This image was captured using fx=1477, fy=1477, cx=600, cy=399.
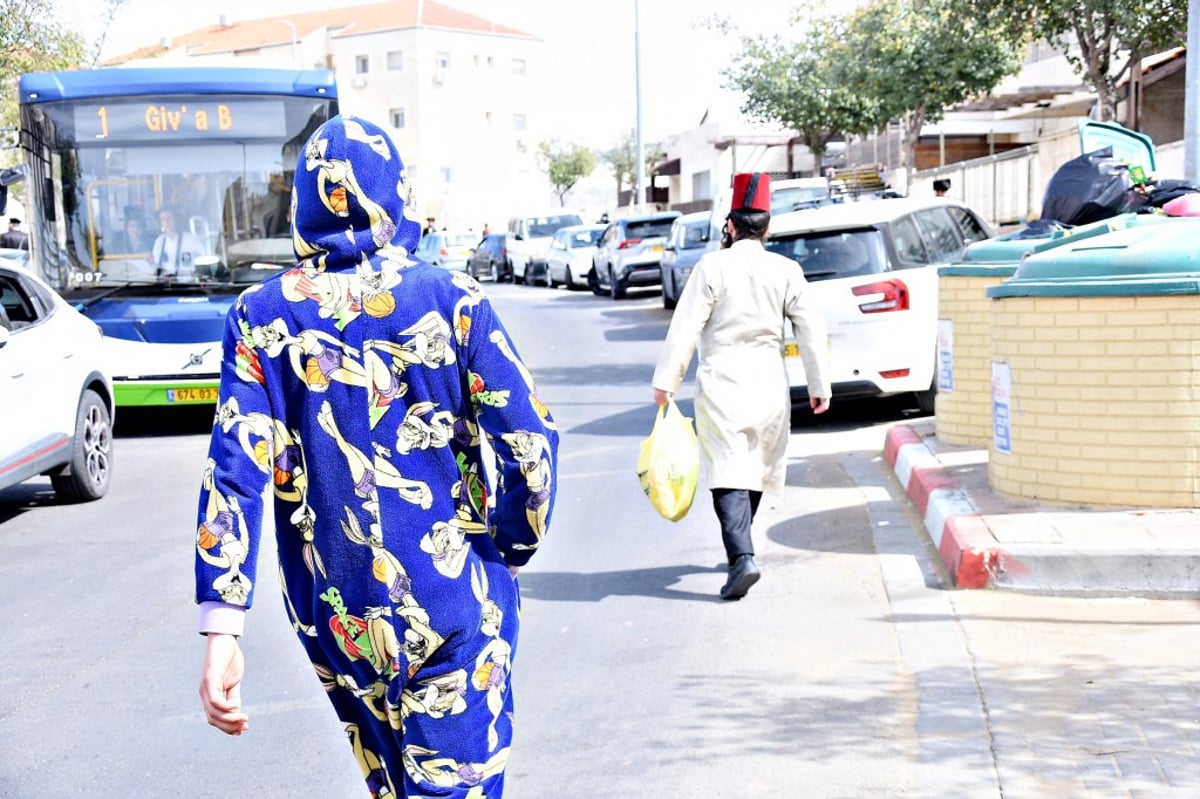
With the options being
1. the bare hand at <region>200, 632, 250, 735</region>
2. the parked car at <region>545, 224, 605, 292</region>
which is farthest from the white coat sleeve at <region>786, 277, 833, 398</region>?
the parked car at <region>545, 224, 605, 292</region>

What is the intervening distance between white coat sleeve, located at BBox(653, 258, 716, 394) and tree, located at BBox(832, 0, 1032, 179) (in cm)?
2364

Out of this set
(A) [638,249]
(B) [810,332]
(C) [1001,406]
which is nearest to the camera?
(B) [810,332]

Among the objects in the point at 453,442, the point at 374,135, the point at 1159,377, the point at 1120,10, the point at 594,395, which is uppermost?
the point at 1120,10

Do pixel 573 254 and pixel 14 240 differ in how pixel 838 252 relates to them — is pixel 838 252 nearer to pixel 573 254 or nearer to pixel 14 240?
pixel 14 240

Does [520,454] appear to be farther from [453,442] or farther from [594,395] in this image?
[594,395]

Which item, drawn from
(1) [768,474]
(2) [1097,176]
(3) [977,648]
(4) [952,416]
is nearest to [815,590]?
(1) [768,474]

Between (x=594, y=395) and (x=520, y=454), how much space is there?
12810 millimetres

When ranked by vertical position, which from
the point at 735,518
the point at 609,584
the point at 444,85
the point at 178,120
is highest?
the point at 444,85

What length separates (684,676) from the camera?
579 centimetres

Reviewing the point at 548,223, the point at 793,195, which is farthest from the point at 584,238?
the point at 793,195

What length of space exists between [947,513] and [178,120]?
8975mm

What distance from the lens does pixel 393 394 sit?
2.87m

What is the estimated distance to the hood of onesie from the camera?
2.88m

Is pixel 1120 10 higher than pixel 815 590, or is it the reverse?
pixel 1120 10
